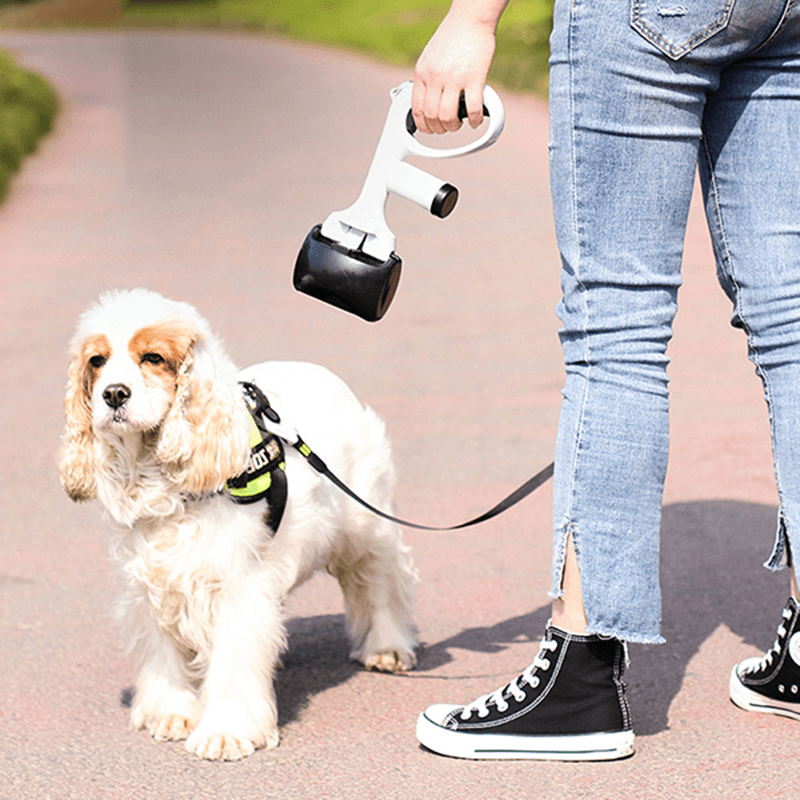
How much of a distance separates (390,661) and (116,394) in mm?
1114

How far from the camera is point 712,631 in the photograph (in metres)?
3.55

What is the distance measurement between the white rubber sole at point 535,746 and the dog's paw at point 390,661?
2.08 ft

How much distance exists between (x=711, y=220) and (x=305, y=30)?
38.0m

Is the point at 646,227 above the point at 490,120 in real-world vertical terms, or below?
below

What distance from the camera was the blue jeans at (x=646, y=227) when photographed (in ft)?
8.17

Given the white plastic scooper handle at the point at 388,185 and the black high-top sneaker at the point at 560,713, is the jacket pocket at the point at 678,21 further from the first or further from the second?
the black high-top sneaker at the point at 560,713

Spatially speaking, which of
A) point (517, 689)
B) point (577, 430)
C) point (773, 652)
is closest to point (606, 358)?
point (577, 430)

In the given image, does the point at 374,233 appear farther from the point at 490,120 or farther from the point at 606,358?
the point at 606,358

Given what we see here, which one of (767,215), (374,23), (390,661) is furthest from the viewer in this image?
(374,23)

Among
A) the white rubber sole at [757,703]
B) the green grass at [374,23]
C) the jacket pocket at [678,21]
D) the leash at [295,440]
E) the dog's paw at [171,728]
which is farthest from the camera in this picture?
the green grass at [374,23]

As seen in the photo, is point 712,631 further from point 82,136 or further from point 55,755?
point 82,136

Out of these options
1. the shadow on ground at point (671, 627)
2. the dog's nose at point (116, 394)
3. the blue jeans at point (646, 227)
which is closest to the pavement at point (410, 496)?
the shadow on ground at point (671, 627)

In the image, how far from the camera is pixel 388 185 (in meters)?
2.76

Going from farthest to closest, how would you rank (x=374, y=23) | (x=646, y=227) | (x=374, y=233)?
(x=374, y=23) < (x=374, y=233) < (x=646, y=227)
